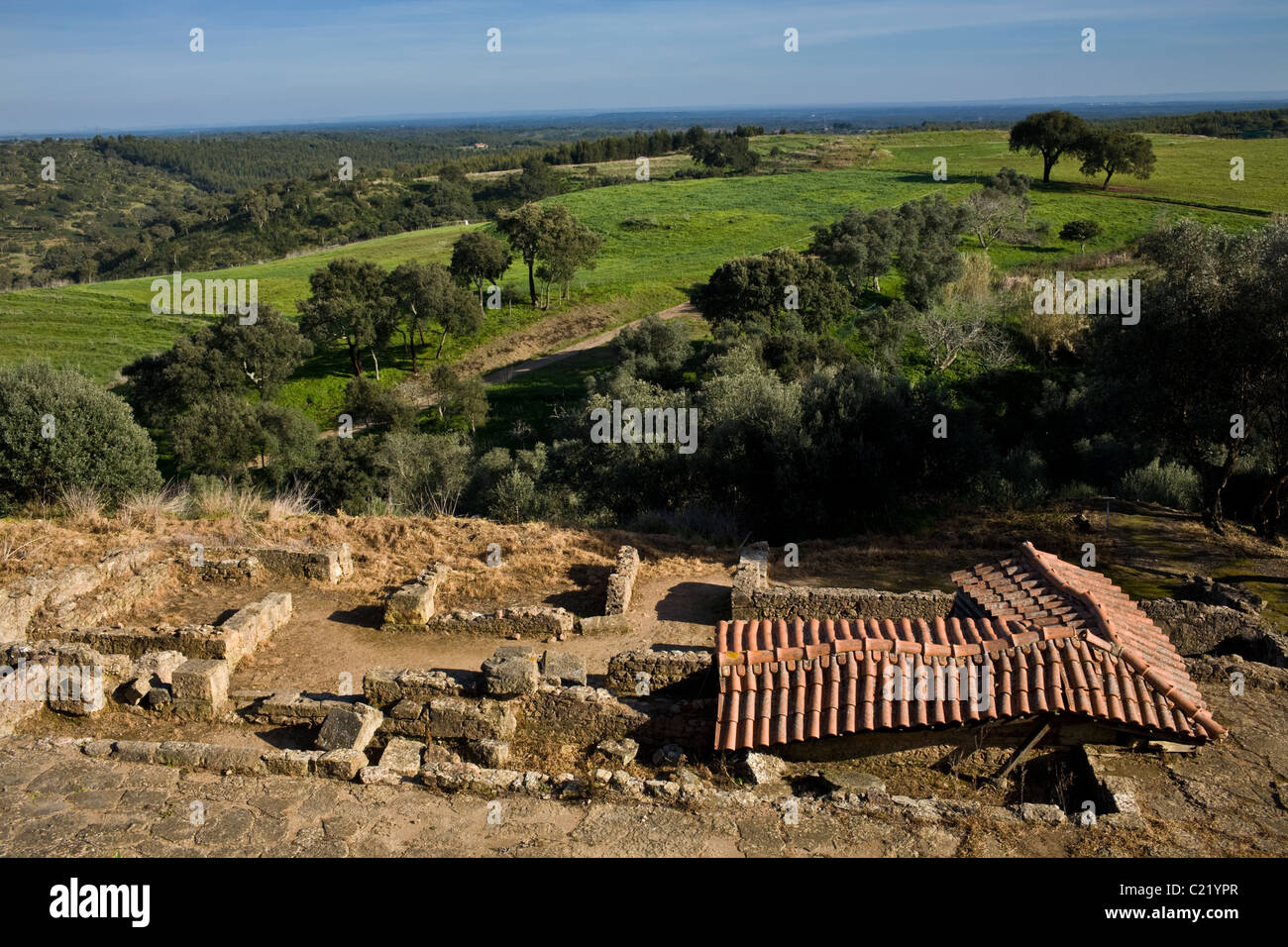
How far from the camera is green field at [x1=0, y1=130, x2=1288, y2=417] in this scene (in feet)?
164

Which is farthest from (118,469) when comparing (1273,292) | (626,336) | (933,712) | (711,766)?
(626,336)

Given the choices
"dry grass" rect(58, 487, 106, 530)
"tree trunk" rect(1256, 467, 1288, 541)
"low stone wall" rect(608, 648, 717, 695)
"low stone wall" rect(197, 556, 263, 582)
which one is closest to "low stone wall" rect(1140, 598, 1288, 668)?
"tree trunk" rect(1256, 467, 1288, 541)

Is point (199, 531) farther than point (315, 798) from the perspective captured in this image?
Yes

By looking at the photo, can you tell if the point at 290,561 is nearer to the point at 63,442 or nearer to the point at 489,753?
the point at 489,753

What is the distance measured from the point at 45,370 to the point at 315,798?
15877 millimetres

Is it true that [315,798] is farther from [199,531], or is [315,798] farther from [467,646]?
[199,531]

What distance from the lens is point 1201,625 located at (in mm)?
11766

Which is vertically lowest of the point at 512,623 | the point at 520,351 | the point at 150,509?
the point at 512,623

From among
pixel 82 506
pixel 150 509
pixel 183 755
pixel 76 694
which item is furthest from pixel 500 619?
pixel 82 506

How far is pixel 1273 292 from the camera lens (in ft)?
48.0

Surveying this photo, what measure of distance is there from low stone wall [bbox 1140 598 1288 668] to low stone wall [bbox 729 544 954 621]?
2675 millimetres

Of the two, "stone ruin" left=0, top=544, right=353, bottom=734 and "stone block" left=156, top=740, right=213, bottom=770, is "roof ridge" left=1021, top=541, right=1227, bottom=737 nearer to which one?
"stone block" left=156, top=740, right=213, bottom=770

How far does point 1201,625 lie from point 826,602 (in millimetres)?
4827

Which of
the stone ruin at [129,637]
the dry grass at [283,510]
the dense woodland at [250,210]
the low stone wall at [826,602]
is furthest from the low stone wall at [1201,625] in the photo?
the dense woodland at [250,210]
